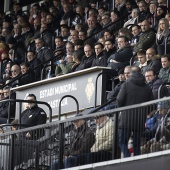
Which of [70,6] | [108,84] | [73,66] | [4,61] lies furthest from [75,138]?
[70,6]

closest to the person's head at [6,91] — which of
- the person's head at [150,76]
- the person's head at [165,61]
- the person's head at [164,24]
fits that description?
the person's head at [164,24]

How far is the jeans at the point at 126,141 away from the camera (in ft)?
65.4

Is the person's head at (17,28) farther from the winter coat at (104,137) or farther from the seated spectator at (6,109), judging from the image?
the winter coat at (104,137)

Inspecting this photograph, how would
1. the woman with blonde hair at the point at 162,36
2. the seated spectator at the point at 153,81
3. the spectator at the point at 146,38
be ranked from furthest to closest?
the spectator at the point at 146,38 → the woman with blonde hair at the point at 162,36 → the seated spectator at the point at 153,81

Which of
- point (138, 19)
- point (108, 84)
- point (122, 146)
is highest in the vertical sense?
point (138, 19)

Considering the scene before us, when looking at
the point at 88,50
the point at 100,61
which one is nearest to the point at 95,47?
the point at 88,50

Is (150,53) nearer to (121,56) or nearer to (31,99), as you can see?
(121,56)

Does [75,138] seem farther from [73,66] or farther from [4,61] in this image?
[4,61]

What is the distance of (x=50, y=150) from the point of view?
21.4 meters

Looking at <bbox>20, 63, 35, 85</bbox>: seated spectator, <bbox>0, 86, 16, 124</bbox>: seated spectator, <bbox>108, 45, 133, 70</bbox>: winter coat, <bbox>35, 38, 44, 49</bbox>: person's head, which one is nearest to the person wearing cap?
<bbox>108, 45, 133, 70</bbox>: winter coat

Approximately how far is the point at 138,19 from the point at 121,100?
7.45 metres

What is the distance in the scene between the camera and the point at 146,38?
25.9m

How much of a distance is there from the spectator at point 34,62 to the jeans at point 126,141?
9.31 meters

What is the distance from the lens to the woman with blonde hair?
983 inches
